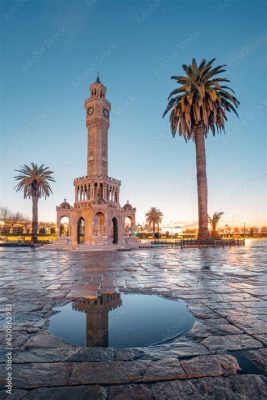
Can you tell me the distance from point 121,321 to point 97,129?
50.3 metres

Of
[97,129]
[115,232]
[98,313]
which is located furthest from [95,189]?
[98,313]

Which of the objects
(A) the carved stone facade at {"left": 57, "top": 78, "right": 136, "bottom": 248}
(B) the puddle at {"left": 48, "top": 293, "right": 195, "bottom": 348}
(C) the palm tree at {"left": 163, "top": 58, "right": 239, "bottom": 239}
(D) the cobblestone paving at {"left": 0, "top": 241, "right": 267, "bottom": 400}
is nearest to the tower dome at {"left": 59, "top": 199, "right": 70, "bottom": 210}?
(A) the carved stone facade at {"left": 57, "top": 78, "right": 136, "bottom": 248}

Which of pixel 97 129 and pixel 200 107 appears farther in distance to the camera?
pixel 97 129

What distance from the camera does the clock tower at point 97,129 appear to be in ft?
168

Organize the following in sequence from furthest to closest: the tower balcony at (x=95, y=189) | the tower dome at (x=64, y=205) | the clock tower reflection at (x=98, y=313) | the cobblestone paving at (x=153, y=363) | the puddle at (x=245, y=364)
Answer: the tower balcony at (x=95, y=189) < the tower dome at (x=64, y=205) < the clock tower reflection at (x=98, y=313) < the puddle at (x=245, y=364) < the cobblestone paving at (x=153, y=363)

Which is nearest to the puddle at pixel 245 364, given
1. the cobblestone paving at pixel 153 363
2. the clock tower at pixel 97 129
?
the cobblestone paving at pixel 153 363

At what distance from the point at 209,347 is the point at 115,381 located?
115 cm

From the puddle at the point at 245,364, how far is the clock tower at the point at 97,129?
1892 inches

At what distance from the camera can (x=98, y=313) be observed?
13.3 ft

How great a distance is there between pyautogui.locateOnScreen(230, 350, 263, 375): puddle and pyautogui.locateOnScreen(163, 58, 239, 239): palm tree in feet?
74.3

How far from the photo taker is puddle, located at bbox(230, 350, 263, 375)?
7.42 feet

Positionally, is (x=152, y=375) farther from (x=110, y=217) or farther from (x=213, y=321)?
(x=110, y=217)

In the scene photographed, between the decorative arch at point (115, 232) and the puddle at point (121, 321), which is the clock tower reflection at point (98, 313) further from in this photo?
the decorative arch at point (115, 232)

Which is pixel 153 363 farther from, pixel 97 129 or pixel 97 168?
pixel 97 129
